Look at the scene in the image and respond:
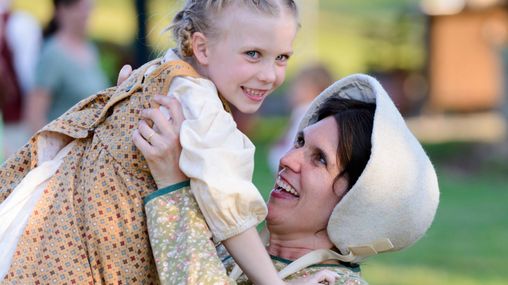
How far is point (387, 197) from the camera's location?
3.51 m

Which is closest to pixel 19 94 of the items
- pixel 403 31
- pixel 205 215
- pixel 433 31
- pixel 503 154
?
pixel 205 215

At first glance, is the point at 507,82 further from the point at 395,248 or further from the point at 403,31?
the point at 395,248

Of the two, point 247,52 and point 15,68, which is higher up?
point 15,68

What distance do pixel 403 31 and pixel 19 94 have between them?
1308 cm

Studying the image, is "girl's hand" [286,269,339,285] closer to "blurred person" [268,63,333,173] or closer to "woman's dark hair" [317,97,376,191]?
"woman's dark hair" [317,97,376,191]

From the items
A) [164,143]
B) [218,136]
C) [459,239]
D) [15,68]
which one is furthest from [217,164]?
[459,239]

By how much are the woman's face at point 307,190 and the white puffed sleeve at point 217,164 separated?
41cm

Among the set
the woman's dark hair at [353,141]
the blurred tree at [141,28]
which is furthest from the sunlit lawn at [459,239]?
the woman's dark hair at [353,141]

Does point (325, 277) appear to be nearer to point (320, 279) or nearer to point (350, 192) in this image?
point (320, 279)

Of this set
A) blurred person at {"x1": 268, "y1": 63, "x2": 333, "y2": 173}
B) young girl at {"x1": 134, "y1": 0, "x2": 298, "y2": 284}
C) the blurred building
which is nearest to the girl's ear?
young girl at {"x1": 134, "y1": 0, "x2": 298, "y2": 284}

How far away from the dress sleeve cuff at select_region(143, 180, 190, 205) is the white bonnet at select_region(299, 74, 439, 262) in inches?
22.0

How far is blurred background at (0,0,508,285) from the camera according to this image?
9.30 m

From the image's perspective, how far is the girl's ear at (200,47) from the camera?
11.0 feet

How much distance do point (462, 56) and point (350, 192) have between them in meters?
14.7
